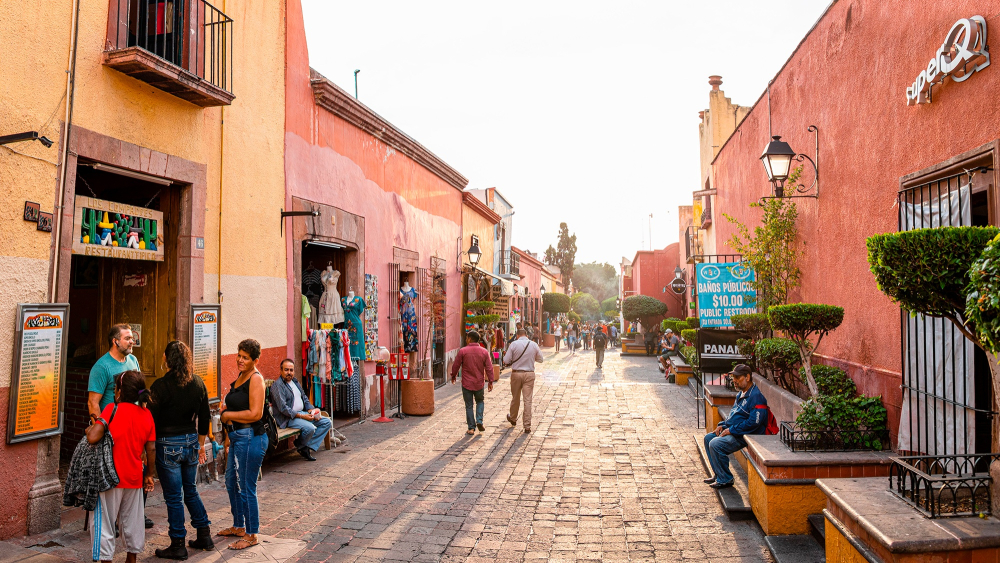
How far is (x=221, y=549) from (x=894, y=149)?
6479mm

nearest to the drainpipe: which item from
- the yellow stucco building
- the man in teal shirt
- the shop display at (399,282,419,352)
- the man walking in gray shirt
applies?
the yellow stucco building

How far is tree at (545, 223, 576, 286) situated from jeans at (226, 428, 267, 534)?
164 ft

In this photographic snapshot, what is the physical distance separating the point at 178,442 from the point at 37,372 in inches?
56.9

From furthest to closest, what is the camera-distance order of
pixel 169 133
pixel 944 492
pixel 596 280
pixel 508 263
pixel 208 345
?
pixel 596 280 → pixel 508 263 → pixel 208 345 → pixel 169 133 → pixel 944 492

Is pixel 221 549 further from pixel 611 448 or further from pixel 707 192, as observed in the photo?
pixel 707 192

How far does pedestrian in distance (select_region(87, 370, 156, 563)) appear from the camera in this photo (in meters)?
4.35

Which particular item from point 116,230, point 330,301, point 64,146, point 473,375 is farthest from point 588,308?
point 64,146

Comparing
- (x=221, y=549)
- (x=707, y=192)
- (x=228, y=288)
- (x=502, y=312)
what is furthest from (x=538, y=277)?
(x=221, y=549)

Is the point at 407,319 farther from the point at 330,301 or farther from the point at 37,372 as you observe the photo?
the point at 37,372

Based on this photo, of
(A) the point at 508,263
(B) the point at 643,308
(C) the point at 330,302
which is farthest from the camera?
(B) the point at 643,308

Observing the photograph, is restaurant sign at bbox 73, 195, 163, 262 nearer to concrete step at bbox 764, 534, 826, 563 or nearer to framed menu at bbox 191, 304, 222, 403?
framed menu at bbox 191, 304, 222, 403

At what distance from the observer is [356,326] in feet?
33.7

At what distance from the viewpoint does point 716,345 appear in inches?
361

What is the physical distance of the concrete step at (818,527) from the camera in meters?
4.62
